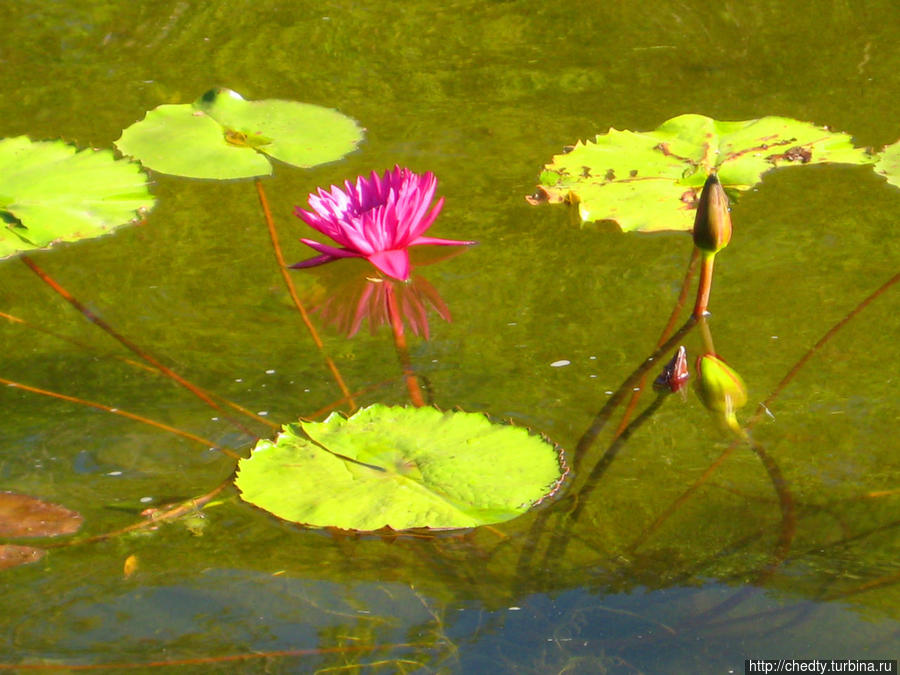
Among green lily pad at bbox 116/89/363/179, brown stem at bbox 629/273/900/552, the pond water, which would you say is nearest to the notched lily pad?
the pond water

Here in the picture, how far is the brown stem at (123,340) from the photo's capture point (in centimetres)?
180

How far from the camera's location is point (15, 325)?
6.70 feet

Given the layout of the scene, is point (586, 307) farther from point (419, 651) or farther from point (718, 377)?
point (419, 651)

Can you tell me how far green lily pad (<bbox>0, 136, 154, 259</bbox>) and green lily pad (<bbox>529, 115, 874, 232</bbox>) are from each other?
3.01 feet

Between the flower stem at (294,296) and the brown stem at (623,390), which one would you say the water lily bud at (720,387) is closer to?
the brown stem at (623,390)

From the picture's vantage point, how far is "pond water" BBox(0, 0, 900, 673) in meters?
1.34

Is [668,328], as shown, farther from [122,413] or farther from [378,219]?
[122,413]

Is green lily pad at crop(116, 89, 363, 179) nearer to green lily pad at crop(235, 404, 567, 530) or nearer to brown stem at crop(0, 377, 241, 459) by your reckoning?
brown stem at crop(0, 377, 241, 459)

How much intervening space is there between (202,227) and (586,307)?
94 centimetres

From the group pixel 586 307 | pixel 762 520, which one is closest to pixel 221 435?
pixel 586 307

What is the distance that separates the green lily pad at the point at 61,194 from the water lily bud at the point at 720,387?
4.16ft

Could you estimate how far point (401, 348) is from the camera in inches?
76.0

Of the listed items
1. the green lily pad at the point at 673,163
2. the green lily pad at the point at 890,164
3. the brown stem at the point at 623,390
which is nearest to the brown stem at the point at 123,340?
the brown stem at the point at 623,390

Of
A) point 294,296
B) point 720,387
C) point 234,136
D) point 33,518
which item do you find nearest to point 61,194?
point 234,136
